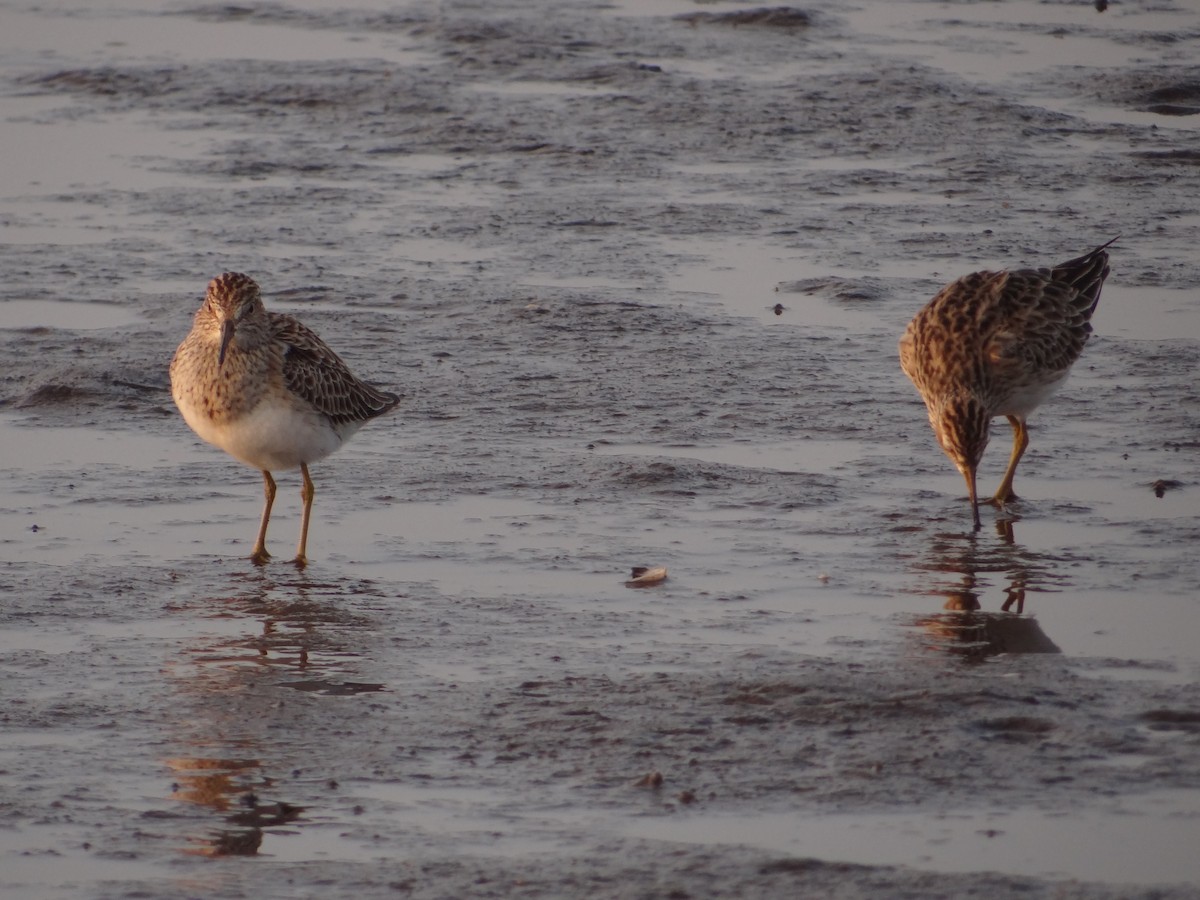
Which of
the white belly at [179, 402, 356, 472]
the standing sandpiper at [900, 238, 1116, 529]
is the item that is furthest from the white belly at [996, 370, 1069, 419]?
the white belly at [179, 402, 356, 472]

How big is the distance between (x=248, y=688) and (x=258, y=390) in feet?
7.18

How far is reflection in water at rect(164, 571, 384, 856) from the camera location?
632 cm

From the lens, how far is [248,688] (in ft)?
24.3

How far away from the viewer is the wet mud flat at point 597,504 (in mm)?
6242

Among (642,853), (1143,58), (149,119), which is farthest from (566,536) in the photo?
(1143,58)

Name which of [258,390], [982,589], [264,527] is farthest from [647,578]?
[258,390]

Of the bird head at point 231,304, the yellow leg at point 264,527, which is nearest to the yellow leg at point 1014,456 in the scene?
the yellow leg at point 264,527

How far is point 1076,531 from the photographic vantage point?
9.31 metres

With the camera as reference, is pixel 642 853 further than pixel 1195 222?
No

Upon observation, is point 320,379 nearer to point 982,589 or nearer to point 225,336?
point 225,336

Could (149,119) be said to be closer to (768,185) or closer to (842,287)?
(768,185)

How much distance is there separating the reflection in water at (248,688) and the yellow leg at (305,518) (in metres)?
0.25

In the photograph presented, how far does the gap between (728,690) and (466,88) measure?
485 inches

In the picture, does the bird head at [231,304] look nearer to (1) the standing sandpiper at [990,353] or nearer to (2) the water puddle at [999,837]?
(1) the standing sandpiper at [990,353]
